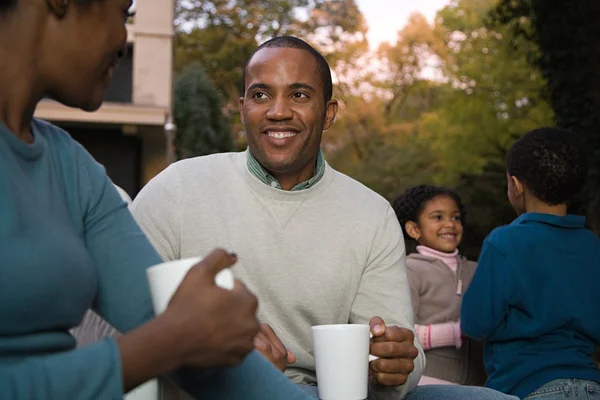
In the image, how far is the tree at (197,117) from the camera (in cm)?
2878

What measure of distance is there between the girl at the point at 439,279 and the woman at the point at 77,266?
209cm

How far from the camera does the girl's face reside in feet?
14.6

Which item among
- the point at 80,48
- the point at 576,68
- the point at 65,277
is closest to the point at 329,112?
the point at 80,48

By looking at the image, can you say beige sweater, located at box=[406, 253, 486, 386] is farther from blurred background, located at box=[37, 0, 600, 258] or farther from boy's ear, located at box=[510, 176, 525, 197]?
blurred background, located at box=[37, 0, 600, 258]

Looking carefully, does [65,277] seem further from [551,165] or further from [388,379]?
[551,165]

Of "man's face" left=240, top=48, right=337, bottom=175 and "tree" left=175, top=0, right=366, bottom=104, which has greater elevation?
"tree" left=175, top=0, right=366, bottom=104

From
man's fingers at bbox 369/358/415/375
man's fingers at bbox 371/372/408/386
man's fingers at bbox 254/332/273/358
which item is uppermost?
man's fingers at bbox 254/332/273/358

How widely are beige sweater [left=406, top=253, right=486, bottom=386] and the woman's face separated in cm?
281

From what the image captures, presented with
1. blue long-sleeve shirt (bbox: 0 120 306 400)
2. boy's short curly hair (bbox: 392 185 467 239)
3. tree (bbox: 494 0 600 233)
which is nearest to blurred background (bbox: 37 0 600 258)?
tree (bbox: 494 0 600 233)

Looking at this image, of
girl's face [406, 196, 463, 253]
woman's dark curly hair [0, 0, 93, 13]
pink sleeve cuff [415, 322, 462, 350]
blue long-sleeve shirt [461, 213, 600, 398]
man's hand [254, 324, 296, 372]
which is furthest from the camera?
girl's face [406, 196, 463, 253]

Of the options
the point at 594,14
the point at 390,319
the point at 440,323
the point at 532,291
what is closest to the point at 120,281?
the point at 390,319

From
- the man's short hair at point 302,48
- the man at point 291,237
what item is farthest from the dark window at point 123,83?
the man at point 291,237

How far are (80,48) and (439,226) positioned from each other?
3341 millimetres

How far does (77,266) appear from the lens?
1.41 metres
